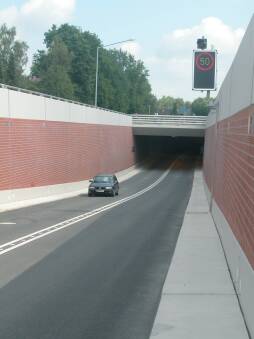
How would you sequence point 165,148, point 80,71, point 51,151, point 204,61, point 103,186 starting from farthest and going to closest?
1. point 80,71
2. point 165,148
3. point 204,61
4. point 103,186
5. point 51,151

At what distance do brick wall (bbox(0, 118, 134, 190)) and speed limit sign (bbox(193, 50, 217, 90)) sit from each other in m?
10.1

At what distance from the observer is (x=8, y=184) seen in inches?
1298

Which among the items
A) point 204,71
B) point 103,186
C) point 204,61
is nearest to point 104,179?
point 103,186

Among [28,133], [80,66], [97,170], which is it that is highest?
[80,66]

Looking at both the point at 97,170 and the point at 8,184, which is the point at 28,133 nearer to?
the point at 8,184

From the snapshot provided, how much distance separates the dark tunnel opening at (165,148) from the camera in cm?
8856

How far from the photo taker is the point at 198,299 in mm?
10820

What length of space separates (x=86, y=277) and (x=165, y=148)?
326ft

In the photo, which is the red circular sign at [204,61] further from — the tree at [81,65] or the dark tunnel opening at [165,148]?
the tree at [81,65]

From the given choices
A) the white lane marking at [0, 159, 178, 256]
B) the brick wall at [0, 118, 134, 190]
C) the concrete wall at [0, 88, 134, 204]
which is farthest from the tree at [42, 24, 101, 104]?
the white lane marking at [0, 159, 178, 256]

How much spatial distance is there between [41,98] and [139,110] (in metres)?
119

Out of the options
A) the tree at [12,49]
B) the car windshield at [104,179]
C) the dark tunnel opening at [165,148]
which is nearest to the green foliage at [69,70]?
the tree at [12,49]

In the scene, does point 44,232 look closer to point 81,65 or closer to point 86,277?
point 86,277

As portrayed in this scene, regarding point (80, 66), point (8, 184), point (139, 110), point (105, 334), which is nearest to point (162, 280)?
point (105, 334)
